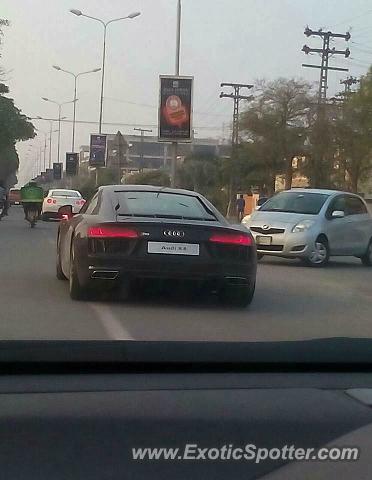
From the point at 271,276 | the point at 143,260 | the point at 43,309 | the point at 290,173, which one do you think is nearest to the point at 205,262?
the point at 143,260

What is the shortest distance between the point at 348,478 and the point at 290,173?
176 feet

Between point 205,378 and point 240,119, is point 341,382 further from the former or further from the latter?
point 240,119

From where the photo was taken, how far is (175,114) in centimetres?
3700

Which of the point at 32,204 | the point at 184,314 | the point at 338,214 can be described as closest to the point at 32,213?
the point at 32,204

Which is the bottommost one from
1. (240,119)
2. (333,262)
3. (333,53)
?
(333,262)

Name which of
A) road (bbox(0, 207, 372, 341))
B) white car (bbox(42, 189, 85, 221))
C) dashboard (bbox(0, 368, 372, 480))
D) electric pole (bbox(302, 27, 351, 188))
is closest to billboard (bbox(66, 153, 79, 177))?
electric pole (bbox(302, 27, 351, 188))

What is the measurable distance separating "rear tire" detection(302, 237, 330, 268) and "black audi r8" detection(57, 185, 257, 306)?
7363 mm

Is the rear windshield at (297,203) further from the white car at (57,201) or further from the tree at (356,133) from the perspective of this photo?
the tree at (356,133)

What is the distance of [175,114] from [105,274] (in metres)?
28.7

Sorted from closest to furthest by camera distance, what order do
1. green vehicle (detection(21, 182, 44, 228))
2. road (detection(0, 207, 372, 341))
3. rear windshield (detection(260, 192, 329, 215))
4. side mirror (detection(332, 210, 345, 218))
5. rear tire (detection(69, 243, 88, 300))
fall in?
road (detection(0, 207, 372, 341)) < rear tire (detection(69, 243, 88, 300)) < side mirror (detection(332, 210, 345, 218)) < rear windshield (detection(260, 192, 329, 215)) < green vehicle (detection(21, 182, 44, 228))

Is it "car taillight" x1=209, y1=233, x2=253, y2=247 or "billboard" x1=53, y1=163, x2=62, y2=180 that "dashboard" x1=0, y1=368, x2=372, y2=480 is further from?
"billboard" x1=53, y1=163, x2=62, y2=180

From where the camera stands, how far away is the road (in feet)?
26.0

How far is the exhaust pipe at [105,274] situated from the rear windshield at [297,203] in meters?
8.88

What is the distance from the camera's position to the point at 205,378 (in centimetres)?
318
